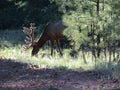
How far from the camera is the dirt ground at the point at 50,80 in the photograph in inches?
353

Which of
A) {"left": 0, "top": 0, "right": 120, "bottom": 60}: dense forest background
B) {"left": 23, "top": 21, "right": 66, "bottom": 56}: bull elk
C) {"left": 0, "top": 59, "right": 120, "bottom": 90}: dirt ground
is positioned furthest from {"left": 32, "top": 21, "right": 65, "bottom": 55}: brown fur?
{"left": 0, "top": 59, "right": 120, "bottom": 90}: dirt ground

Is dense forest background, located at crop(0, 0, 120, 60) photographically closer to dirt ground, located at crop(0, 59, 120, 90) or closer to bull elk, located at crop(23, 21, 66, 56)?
dirt ground, located at crop(0, 59, 120, 90)

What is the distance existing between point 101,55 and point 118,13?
82.4 inches

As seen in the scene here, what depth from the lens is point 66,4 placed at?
48.3ft

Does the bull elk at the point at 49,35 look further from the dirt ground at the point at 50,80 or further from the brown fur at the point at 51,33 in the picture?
the dirt ground at the point at 50,80

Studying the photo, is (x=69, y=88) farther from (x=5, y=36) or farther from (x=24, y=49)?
(x=5, y=36)

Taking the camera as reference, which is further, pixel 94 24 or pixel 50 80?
pixel 94 24

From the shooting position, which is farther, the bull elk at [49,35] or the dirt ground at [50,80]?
the bull elk at [49,35]

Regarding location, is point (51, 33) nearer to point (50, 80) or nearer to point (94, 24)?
point (94, 24)

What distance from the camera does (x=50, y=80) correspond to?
9.72m

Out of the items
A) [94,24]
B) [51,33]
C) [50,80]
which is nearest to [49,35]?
[51,33]

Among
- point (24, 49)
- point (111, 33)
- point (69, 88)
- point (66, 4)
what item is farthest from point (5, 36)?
point (69, 88)

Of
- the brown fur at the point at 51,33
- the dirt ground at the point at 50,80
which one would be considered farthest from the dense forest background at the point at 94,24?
the brown fur at the point at 51,33

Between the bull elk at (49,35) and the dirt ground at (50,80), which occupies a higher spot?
the bull elk at (49,35)
